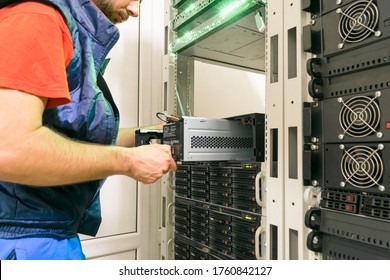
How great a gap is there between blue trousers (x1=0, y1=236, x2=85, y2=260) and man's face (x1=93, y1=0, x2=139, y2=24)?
853mm

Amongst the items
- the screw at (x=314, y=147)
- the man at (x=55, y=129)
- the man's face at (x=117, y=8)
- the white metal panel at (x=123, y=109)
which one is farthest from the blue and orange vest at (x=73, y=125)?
the white metal panel at (x=123, y=109)

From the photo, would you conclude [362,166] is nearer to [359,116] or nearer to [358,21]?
[359,116]

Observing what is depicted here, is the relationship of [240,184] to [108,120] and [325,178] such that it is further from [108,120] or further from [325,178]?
[108,120]

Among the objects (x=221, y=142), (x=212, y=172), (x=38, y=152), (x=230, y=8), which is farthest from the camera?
(x=212, y=172)

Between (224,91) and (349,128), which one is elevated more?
(224,91)

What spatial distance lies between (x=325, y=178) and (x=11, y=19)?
1044mm

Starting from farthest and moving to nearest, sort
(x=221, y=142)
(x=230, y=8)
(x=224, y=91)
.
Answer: (x=224, y=91), (x=230, y=8), (x=221, y=142)

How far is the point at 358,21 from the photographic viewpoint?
0.96 metres

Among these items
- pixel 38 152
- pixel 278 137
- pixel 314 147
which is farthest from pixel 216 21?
pixel 38 152

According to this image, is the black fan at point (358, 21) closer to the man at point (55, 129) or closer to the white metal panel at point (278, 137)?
the white metal panel at point (278, 137)

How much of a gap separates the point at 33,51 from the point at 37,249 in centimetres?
61

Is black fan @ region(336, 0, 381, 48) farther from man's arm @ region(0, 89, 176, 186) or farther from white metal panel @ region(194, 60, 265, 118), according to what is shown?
white metal panel @ region(194, 60, 265, 118)

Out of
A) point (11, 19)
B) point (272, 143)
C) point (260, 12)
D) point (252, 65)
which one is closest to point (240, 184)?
point (272, 143)

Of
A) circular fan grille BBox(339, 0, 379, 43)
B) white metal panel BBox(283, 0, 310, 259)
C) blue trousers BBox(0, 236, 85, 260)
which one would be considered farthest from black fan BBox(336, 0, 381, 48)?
blue trousers BBox(0, 236, 85, 260)
